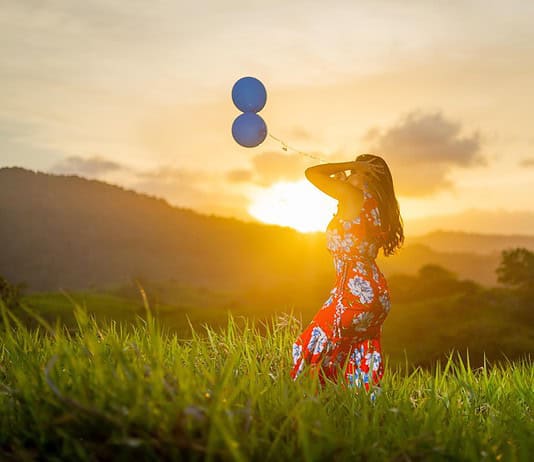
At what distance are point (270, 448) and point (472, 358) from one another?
20.4 m

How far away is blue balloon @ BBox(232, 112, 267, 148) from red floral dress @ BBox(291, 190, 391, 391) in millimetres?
1390

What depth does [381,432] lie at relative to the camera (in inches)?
166

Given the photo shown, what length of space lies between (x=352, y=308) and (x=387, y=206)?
3.33 feet

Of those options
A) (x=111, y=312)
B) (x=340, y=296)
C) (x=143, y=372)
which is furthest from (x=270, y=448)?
(x=111, y=312)

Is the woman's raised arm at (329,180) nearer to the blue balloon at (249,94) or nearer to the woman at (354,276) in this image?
the woman at (354,276)

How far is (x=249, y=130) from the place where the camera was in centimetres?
686

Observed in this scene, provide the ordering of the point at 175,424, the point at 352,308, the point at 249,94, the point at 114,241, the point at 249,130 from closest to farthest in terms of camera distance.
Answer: the point at 175,424
the point at 352,308
the point at 249,130
the point at 249,94
the point at 114,241

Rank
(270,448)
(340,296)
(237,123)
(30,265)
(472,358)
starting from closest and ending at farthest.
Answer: (270,448) → (340,296) → (237,123) → (472,358) → (30,265)

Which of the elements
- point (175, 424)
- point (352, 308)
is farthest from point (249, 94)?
point (175, 424)

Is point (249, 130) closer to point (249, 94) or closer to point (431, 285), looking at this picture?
point (249, 94)

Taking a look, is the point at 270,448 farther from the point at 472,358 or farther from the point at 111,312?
the point at 111,312

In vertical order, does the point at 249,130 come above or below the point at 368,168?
above

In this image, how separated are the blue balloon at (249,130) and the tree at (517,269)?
24.4 meters

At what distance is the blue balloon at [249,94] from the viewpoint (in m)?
6.97
